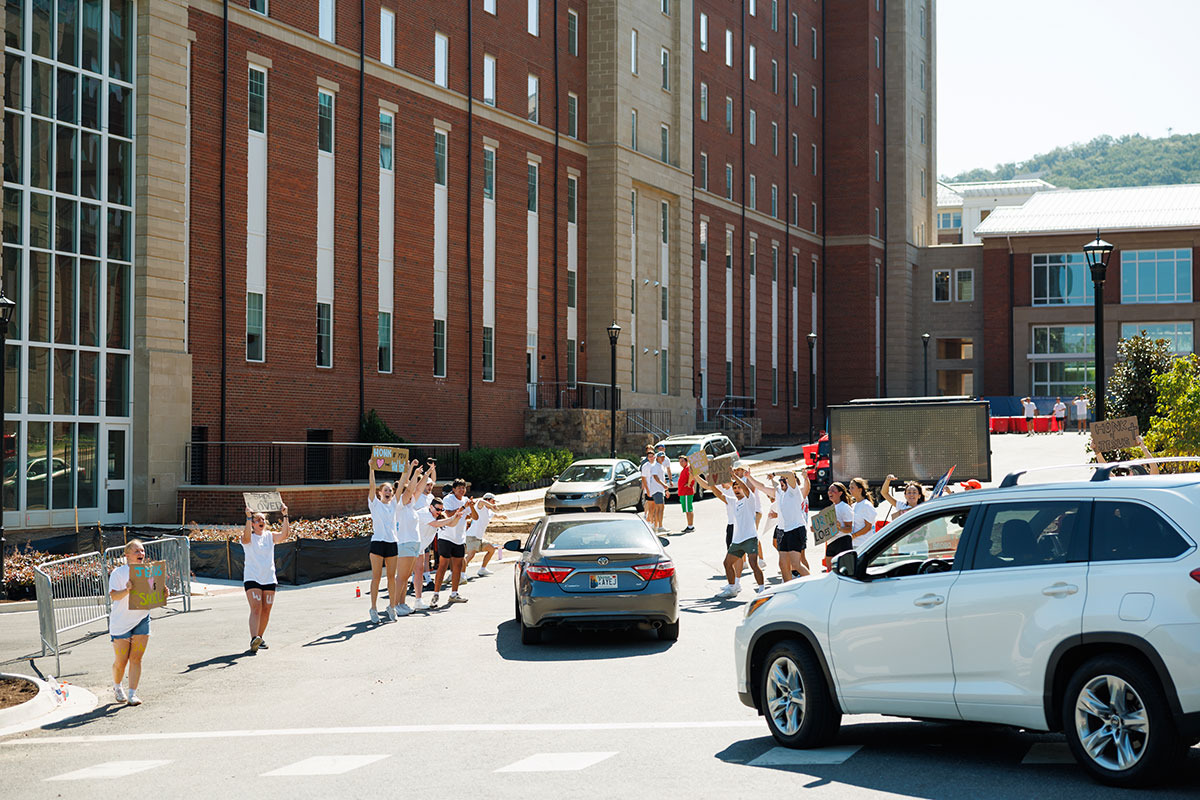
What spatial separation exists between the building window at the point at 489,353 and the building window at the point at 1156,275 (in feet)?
141

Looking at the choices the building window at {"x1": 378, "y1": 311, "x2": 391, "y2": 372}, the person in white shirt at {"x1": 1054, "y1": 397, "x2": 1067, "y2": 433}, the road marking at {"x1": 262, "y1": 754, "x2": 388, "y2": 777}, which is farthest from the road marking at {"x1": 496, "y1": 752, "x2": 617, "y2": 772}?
the person in white shirt at {"x1": 1054, "y1": 397, "x2": 1067, "y2": 433}

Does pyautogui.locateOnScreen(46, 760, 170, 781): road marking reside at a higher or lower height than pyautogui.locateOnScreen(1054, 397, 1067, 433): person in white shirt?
lower

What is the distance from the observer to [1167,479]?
7.62 metres

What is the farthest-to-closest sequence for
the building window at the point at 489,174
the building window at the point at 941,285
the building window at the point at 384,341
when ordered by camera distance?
1. the building window at the point at 941,285
2. the building window at the point at 489,174
3. the building window at the point at 384,341

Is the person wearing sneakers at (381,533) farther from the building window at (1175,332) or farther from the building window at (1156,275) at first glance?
the building window at (1156,275)

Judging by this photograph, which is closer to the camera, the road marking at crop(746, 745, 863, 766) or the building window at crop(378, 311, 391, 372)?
the road marking at crop(746, 745, 863, 766)

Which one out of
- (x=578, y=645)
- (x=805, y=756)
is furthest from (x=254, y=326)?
(x=805, y=756)

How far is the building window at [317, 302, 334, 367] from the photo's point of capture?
3581 cm

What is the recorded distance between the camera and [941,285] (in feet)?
259

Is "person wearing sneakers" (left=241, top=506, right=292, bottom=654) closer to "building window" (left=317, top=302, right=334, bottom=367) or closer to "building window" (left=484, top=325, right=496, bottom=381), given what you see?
"building window" (left=317, top=302, right=334, bottom=367)

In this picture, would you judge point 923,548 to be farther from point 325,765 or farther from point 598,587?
point 598,587

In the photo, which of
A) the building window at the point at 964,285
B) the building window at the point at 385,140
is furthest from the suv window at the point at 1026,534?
the building window at the point at 964,285

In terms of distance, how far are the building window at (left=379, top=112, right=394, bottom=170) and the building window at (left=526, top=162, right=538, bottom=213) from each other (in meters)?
8.03

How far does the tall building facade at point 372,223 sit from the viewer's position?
28297mm
